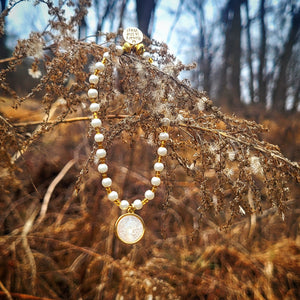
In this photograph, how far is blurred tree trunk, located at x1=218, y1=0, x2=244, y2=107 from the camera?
1892mm

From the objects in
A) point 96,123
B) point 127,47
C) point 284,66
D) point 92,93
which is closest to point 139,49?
point 127,47

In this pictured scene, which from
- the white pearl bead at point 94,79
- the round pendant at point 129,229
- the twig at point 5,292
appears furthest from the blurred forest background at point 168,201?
the white pearl bead at point 94,79

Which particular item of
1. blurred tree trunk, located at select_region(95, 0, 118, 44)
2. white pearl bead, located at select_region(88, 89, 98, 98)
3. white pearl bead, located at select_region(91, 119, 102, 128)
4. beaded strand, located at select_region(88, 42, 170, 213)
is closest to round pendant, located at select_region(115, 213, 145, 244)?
beaded strand, located at select_region(88, 42, 170, 213)

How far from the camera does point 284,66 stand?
1932 millimetres

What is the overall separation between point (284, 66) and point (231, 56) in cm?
44

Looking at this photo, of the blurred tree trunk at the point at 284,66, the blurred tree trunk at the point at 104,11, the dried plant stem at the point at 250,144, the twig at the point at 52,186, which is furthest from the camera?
the blurred tree trunk at the point at 284,66

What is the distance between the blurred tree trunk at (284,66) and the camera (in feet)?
6.15

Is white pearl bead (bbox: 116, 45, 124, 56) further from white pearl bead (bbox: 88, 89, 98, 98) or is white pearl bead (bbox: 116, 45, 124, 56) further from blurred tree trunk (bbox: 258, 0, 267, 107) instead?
blurred tree trunk (bbox: 258, 0, 267, 107)

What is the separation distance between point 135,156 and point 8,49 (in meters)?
0.98

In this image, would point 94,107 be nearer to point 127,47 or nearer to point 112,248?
point 127,47

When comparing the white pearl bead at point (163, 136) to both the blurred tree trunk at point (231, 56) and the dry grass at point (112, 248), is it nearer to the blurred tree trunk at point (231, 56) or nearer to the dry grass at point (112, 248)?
the dry grass at point (112, 248)

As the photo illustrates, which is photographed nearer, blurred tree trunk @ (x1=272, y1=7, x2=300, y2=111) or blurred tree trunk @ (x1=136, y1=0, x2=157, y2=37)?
blurred tree trunk @ (x1=136, y1=0, x2=157, y2=37)

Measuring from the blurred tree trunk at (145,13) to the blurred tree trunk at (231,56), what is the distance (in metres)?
0.65

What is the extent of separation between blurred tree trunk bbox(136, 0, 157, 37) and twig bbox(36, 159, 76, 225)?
104 centimetres
